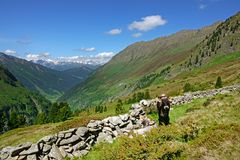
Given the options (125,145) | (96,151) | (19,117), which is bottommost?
(19,117)

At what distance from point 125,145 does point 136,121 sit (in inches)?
461

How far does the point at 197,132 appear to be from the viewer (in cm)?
1647

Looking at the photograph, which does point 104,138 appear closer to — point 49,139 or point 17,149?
point 49,139

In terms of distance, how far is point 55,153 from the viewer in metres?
20.6

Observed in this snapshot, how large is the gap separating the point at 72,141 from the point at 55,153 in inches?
68.3

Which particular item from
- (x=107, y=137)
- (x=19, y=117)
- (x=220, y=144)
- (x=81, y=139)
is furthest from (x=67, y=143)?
(x=19, y=117)

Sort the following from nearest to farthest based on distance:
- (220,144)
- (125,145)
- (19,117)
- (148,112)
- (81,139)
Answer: (220,144)
(125,145)
(81,139)
(148,112)
(19,117)

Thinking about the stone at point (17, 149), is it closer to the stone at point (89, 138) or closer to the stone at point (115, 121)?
the stone at point (89, 138)

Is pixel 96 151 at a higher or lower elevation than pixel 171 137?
lower

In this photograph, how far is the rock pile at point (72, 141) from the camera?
2027cm

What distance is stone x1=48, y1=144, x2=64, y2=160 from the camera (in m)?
20.4

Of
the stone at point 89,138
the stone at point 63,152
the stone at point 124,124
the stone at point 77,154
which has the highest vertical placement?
the stone at point 124,124

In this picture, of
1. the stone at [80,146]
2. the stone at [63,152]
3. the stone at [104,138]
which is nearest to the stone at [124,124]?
the stone at [104,138]

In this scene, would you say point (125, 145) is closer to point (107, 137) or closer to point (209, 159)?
point (209, 159)
